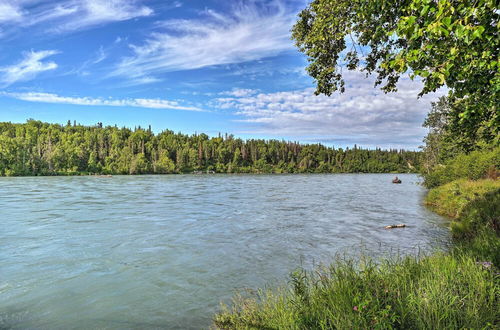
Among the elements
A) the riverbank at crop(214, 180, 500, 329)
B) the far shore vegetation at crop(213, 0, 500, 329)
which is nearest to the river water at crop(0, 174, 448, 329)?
the far shore vegetation at crop(213, 0, 500, 329)

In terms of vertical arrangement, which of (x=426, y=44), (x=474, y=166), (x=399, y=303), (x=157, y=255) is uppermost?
(x=426, y=44)

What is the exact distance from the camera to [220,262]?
1510cm

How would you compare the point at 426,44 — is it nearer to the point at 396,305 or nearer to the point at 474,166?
the point at 396,305

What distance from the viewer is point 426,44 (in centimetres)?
578

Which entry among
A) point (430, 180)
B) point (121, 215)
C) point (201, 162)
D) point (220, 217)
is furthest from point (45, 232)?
point (201, 162)

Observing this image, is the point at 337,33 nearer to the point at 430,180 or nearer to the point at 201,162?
the point at 430,180

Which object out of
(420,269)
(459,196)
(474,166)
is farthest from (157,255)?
(474,166)

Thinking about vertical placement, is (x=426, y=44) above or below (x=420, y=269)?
above

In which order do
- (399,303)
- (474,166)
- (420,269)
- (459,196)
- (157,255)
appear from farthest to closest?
(474,166) → (459,196) → (157,255) → (420,269) → (399,303)

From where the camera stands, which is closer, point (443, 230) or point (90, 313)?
Result: point (90, 313)

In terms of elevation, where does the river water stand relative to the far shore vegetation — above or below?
below

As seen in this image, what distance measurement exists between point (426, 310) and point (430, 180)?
5452cm

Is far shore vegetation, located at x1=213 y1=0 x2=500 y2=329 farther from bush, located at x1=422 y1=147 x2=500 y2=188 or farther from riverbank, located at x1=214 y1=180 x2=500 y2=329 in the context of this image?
bush, located at x1=422 y1=147 x2=500 y2=188

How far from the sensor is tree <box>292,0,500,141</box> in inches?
182
